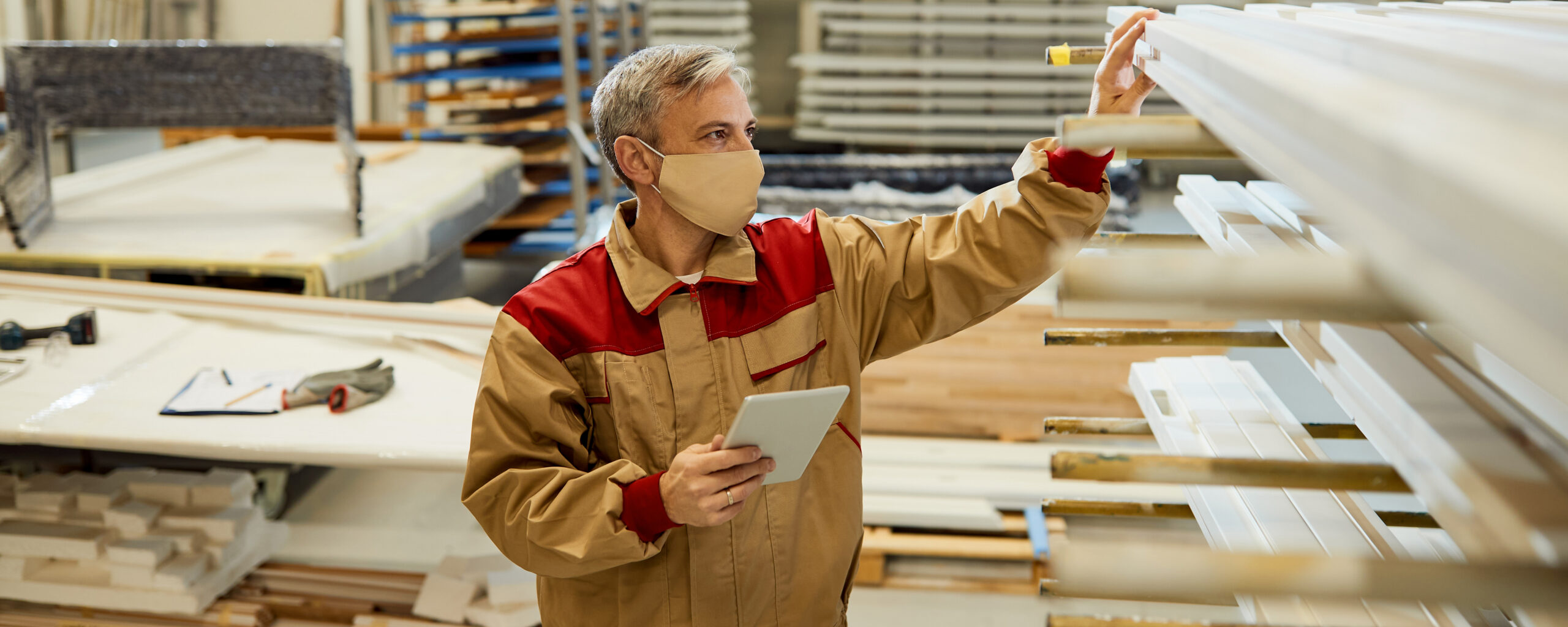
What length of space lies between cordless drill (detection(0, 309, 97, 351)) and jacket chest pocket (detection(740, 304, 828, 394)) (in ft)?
8.69

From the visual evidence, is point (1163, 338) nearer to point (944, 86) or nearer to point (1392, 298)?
point (1392, 298)

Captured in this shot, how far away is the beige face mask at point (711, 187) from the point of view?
183 cm

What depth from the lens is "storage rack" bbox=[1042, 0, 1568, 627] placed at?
44cm

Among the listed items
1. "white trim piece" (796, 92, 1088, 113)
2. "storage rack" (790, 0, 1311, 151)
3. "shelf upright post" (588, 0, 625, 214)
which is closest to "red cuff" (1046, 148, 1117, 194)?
"shelf upright post" (588, 0, 625, 214)

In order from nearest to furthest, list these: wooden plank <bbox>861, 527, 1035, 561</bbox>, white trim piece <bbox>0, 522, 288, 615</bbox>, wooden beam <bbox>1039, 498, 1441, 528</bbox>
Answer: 1. wooden beam <bbox>1039, 498, 1441, 528</bbox>
2. white trim piece <bbox>0, 522, 288, 615</bbox>
3. wooden plank <bbox>861, 527, 1035, 561</bbox>

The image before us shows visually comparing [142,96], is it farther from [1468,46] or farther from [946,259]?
[1468,46]

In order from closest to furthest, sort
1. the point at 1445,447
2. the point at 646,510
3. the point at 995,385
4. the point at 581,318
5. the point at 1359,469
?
1. the point at 1445,447
2. the point at 1359,469
3. the point at 646,510
4. the point at 581,318
5. the point at 995,385

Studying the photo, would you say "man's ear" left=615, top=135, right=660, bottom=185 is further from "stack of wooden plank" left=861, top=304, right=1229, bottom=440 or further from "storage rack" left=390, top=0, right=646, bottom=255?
"storage rack" left=390, top=0, right=646, bottom=255

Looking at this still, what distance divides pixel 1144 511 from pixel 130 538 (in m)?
3.17

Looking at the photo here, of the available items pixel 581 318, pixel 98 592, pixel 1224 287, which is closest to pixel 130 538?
pixel 98 592

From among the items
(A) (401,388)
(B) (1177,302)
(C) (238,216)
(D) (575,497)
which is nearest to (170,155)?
(C) (238,216)

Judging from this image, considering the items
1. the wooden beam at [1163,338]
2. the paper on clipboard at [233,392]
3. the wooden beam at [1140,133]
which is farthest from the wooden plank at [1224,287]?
the paper on clipboard at [233,392]

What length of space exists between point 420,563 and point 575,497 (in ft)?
8.07

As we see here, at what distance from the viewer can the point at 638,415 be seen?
1762 millimetres
